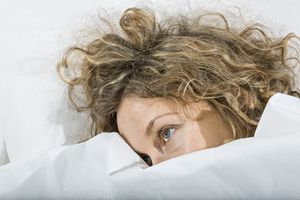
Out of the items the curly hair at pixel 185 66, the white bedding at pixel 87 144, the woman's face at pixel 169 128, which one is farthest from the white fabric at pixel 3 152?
the woman's face at pixel 169 128

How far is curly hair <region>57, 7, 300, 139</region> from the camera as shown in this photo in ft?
3.78

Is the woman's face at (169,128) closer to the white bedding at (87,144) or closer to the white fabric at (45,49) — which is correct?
the white bedding at (87,144)

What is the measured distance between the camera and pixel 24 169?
1.08 m

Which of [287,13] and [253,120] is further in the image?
[287,13]

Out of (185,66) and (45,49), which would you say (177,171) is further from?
(45,49)

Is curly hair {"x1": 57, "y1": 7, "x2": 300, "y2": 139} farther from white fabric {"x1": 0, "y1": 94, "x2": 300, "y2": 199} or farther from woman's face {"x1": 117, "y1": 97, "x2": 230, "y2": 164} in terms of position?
white fabric {"x1": 0, "y1": 94, "x2": 300, "y2": 199}

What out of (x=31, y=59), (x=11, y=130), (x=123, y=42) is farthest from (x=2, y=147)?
(x=123, y=42)

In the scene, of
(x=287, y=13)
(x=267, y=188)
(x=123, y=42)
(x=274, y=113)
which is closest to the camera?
(x=267, y=188)

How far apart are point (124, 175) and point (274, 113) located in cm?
27

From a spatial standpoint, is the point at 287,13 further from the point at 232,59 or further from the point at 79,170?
the point at 79,170

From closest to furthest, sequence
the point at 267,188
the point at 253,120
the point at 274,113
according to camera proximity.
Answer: the point at 267,188, the point at 274,113, the point at 253,120

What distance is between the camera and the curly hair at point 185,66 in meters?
1.15

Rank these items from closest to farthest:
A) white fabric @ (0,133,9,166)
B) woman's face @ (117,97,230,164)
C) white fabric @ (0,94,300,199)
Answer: white fabric @ (0,94,300,199)
woman's face @ (117,97,230,164)
white fabric @ (0,133,9,166)

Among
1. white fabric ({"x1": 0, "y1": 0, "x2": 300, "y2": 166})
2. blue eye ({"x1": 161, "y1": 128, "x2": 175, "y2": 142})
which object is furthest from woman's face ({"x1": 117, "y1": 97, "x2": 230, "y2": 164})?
white fabric ({"x1": 0, "y1": 0, "x2": 300, "y2": 166})
